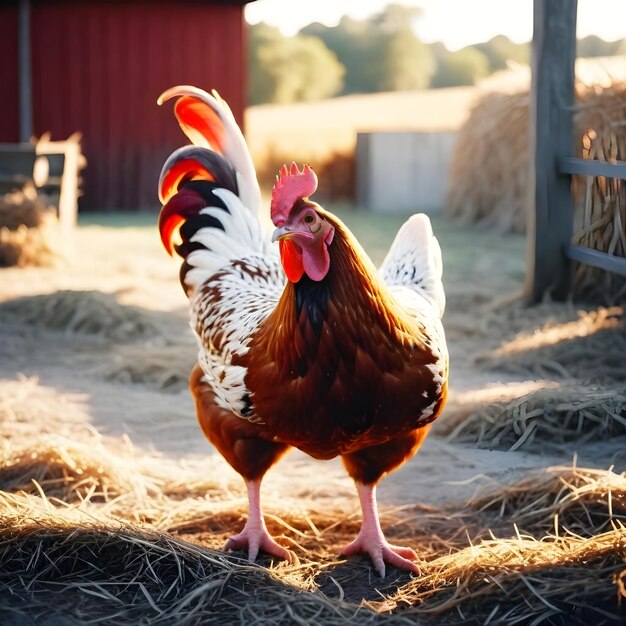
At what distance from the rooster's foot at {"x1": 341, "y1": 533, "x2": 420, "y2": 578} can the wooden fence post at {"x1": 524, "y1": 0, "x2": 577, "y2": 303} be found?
4.17 metres

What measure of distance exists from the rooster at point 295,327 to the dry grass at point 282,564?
0.23 metres

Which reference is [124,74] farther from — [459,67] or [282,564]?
[459,67]

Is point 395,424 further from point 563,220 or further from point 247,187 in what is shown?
point 563,220

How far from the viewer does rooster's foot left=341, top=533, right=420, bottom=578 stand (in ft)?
10.3

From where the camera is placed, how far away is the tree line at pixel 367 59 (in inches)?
1277

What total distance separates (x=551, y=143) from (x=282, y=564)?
4699 millimetres

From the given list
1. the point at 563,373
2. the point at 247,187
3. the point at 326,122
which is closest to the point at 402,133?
the point at 326,122

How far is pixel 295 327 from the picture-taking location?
281 centimetres

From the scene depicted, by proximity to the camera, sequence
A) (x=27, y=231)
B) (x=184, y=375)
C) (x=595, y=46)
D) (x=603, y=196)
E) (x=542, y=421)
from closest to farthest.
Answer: (x=542, y=421), (x=184, y=375), (x=603, y=196), (x=27, y=231), (x=595, y=46)

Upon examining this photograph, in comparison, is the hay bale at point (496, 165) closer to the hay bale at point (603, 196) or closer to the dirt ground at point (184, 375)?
the hay bale at point (603, 196)

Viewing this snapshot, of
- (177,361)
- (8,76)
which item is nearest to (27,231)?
(177,361)

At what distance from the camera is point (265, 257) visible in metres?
3.84

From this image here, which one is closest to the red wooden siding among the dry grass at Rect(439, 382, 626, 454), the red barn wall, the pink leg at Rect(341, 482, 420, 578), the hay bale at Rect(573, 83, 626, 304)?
the red barn wall

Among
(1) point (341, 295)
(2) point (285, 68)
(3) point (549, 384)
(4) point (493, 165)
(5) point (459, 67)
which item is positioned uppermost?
(5) point (459, 67)
